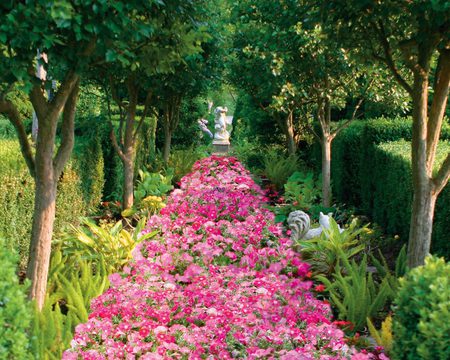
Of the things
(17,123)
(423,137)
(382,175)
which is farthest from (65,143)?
(382,175)

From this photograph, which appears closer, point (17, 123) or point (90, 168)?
point (17, 123)

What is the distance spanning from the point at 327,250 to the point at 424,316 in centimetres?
372

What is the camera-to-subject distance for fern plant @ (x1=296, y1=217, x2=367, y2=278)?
6.17m

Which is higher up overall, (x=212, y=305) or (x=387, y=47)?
(x=387, y=47)

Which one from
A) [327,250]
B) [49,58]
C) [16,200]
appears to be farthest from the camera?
[327,250]

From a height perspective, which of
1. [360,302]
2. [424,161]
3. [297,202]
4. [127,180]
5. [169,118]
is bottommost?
[360,302]

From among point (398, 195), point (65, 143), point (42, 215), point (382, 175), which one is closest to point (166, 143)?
point (382, 175)

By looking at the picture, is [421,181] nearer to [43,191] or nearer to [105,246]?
[43,191]

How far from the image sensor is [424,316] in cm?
274

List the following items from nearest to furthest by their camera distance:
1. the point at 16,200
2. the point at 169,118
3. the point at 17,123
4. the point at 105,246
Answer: the point at 17,123 → the point at 16,200 → the point at 105,246 → the point at 169,118

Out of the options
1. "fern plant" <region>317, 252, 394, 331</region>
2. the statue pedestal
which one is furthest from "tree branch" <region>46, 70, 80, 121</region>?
the statue pedestal

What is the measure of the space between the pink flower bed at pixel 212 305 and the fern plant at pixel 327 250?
20 centimetres

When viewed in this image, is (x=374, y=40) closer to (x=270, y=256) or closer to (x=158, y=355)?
(x=270, y=256)

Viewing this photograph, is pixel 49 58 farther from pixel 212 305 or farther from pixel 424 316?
pixel 424 316
